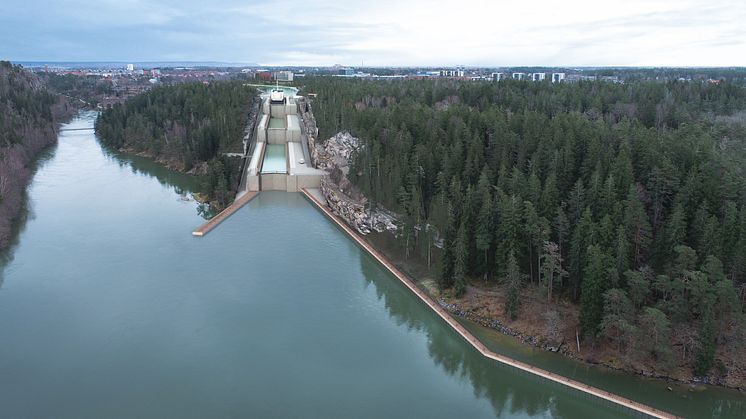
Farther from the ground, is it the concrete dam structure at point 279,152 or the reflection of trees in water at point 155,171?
the concrete dam structure at point 279,152

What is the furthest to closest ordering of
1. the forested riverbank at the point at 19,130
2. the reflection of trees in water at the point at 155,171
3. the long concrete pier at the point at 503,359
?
the reflection of trees in water at the point at 155,171
the forested riverbank at the point at 19,130
the long concrete pier at the point at 503,359

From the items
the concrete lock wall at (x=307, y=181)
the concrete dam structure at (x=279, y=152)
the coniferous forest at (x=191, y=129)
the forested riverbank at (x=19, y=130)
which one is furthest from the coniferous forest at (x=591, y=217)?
the forested riverbank at (x=19, y=130)

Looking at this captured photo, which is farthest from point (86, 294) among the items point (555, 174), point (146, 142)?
point (146, 142)

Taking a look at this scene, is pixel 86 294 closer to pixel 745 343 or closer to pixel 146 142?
pixel 745 343

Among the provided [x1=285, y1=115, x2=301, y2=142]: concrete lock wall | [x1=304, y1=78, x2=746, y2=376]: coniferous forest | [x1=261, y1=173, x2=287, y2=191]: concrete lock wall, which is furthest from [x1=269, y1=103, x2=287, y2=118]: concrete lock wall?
[x1=304, y1=78, x2=746, y2=376]: coniferous forest

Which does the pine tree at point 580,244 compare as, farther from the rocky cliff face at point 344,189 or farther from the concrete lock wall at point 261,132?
the concrete lock wall at point 261,132

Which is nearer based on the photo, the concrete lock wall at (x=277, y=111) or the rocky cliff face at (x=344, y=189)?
the rocky cliff face at (x=344, y=189)
